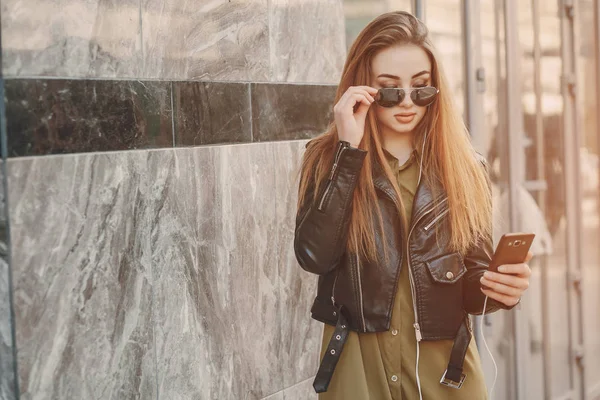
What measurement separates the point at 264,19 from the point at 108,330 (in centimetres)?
159

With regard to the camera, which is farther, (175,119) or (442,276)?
(175,119)

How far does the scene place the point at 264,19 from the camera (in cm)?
418

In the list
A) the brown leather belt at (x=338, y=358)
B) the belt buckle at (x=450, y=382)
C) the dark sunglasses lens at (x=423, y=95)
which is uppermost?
the dark sunglasses lens at (x=423, y=95)

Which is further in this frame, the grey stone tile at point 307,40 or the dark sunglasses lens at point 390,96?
the grey stone tile at point 307,40

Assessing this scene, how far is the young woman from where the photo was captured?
124 inches

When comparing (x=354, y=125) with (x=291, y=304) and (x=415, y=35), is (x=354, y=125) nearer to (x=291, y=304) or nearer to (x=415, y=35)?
(x=415, y=35)

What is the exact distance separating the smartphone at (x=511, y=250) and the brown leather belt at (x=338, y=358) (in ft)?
0.96

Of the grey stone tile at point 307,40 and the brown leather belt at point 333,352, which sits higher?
the grey stone tile at point 307,40

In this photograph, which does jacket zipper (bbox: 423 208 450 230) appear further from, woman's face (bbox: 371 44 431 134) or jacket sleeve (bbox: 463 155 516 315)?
woman's face (bbox: 371 44 431 134)

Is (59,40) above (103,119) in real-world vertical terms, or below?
above

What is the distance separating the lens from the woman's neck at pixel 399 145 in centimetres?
336

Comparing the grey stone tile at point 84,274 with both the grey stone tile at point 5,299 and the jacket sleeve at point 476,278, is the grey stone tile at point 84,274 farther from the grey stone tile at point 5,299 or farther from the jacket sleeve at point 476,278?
the jacket sleeve at point 476,278

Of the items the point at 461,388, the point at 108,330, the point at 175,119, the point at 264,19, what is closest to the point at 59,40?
the point at 175,119

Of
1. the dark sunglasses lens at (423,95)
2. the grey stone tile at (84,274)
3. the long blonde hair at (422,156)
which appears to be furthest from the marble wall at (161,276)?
the dark sunglasses lens at (423,95)
